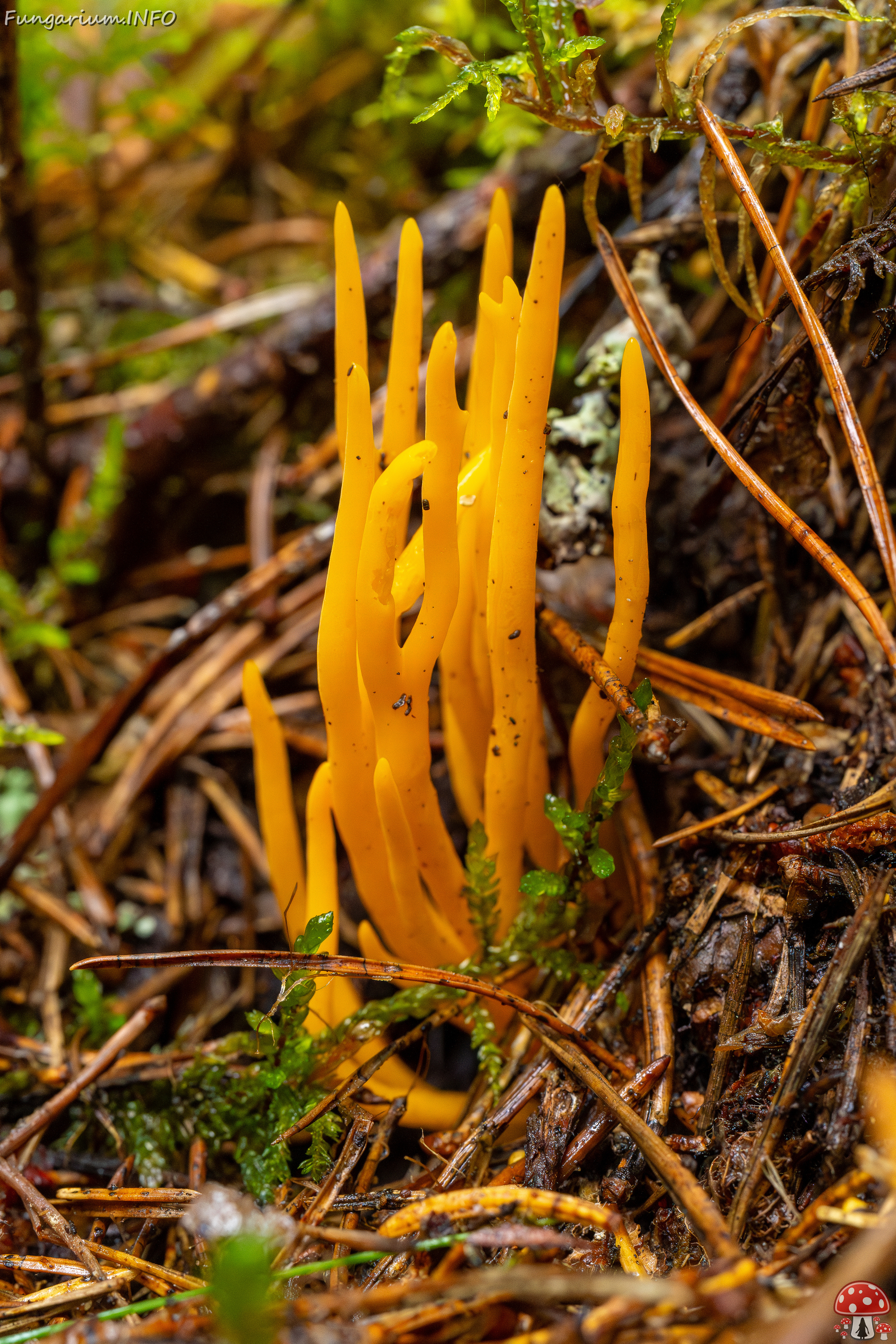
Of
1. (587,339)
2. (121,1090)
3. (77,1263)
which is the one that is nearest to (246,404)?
(587,339)

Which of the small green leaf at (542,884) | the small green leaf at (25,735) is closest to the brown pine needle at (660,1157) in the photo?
the small green leaf at (542,884)

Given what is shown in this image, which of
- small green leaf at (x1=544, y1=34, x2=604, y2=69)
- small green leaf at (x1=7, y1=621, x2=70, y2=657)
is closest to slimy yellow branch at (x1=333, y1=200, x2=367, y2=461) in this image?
small green leaf at (x1=544, y1=34, x2=604, y2=69)

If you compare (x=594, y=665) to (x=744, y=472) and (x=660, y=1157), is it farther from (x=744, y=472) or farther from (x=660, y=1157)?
(x=660, y=1157)

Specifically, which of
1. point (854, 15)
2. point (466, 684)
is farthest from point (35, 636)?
point (854, 15)

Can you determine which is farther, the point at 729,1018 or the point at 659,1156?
the point at 729,1018

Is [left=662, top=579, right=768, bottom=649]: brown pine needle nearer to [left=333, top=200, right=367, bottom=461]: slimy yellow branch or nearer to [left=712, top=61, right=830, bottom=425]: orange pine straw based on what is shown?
[left=712, top=61, right=830, bottom=425]: orange pine straw
